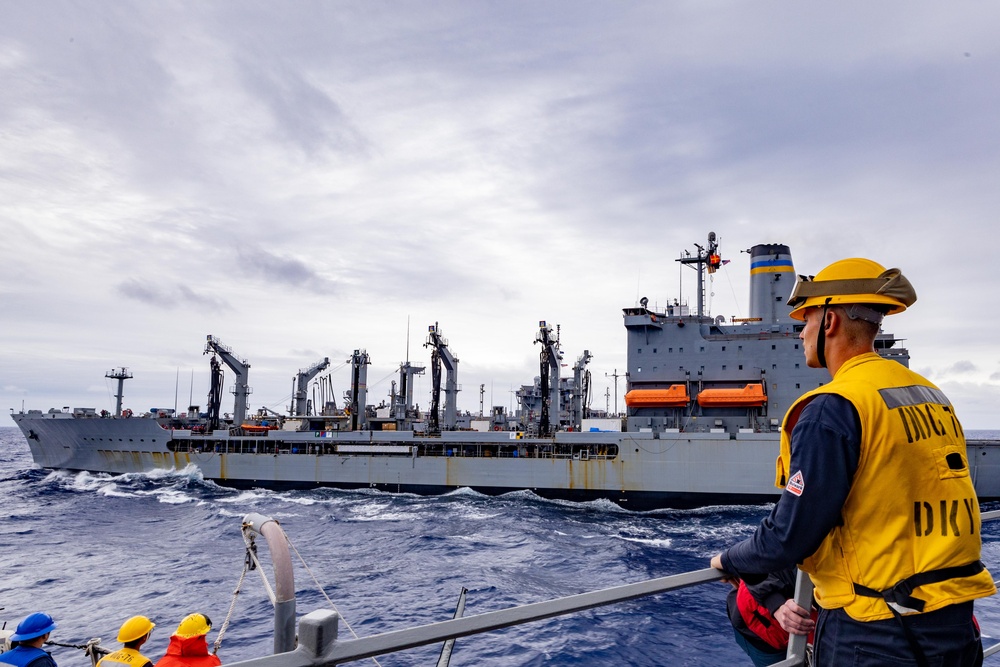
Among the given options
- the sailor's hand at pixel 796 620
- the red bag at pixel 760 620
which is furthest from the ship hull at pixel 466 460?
the sailor's hand at pixel 796 620

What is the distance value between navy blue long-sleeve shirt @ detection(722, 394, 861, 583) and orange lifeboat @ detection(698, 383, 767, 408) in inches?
1039

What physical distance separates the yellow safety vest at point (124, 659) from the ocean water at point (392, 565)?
6.32 meters

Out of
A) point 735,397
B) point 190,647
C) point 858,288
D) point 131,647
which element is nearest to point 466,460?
point 735,397

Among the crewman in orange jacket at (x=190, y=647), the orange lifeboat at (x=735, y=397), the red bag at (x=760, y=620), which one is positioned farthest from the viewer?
the orange lifeboat at (x=735, y=397)

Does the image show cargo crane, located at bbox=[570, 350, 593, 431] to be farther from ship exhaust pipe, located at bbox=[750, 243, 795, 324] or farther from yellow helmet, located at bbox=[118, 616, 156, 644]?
yellow helmet, located at bbox=[118, 616, 156, 644]

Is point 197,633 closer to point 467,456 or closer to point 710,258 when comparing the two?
point 467,456

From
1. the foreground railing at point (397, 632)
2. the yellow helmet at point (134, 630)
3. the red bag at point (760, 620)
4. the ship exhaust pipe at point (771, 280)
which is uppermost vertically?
the ship exhaust pipe at point (771, 280)

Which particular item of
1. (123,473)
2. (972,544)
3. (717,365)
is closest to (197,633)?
(972,544)

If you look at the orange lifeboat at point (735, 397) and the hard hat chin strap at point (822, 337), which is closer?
the hard hat chin strap at point (822, 337)

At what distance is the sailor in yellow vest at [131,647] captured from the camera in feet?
14.2

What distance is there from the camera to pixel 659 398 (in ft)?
89.7

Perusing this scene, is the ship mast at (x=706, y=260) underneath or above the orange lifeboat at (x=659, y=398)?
above

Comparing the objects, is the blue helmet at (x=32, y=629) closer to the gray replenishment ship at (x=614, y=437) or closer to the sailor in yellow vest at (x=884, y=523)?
the sailor in yellow vest at (x=884, y=523)

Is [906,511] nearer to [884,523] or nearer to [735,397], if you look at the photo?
[884,523]
